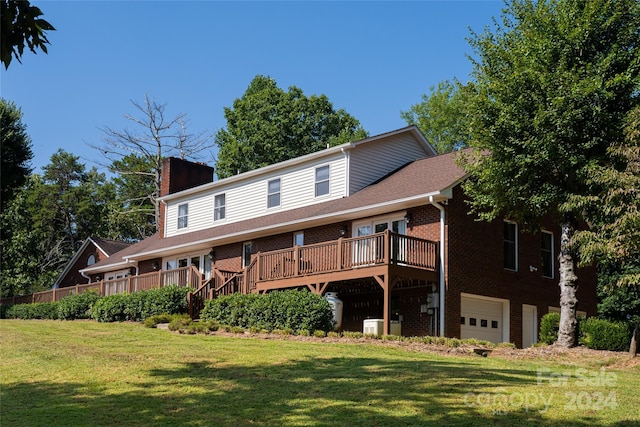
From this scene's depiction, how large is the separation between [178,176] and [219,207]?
5.00 m

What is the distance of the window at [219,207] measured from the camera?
113 feet

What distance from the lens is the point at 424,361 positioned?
16422 mm

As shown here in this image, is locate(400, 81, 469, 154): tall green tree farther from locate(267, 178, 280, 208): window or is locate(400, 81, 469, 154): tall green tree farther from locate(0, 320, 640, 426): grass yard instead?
locate(0, 320, 640, 426): grass yard

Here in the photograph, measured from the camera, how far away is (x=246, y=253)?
31109 mm

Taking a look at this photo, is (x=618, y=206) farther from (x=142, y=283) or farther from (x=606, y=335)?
(x=142, y=283)

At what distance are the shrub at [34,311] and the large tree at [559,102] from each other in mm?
21564

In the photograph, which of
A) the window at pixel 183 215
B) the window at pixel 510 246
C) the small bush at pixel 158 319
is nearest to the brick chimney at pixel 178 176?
the window at pixel 183 215

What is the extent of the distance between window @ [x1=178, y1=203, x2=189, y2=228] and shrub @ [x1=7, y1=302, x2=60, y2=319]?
6.36 m

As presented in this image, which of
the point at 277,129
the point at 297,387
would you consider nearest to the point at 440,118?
the point at 277,129

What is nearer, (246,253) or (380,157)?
(380,157)

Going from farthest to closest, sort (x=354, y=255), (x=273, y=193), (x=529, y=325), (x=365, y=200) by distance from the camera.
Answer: (x=273, y=193), (x=529, y=325), (x=365, y=200), (x=354, y=255)

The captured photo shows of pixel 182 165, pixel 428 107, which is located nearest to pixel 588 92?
pixel 182 165

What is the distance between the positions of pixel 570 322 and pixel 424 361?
Answer: 6482mm

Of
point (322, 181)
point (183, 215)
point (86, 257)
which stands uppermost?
point (322, 181)
